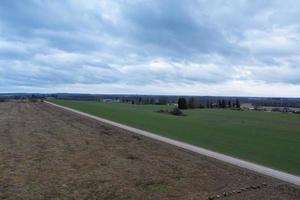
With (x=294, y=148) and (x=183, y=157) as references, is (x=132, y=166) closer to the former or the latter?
(x=183, y=157)

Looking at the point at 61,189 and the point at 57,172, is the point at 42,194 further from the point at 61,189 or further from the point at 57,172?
the point at 57,172

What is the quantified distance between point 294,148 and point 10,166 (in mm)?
15818

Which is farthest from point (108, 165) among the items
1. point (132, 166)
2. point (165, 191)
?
point (165, 191)

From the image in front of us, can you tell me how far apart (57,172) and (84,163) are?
2.12 m

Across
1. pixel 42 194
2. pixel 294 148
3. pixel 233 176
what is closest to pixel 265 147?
pixel 294 148

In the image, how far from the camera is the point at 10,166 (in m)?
16.2

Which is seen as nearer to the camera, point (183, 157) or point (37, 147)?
point (183, 157)

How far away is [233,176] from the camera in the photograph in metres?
14.9

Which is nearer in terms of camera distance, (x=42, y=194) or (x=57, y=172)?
(x=42, y=194)

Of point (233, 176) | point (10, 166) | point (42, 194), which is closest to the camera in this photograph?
point (42, 194)

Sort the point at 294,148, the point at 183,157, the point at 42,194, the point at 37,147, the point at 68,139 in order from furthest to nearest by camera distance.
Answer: the point at 68,139
the point at 294,148
the point at 37,147
the point at 183,157
the point at 42,194

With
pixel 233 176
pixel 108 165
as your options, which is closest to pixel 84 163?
pixel 108 165

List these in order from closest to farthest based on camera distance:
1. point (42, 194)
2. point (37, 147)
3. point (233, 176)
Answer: point (42, 194), point (233, 176), point (37, 147)

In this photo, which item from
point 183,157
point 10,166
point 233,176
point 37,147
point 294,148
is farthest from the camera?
point 294,148
